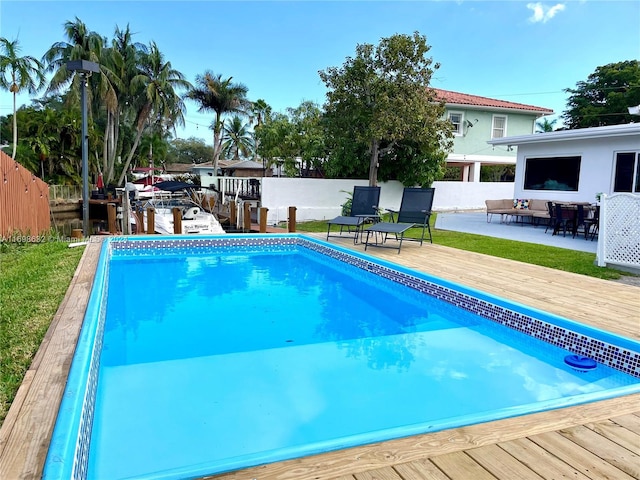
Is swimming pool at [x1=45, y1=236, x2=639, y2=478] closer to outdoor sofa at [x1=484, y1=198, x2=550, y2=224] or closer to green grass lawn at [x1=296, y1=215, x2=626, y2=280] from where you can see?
green grass lawn at [x1=296, y1=215, x2=626, y2=280]

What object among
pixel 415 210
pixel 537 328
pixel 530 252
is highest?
pixel 415 210

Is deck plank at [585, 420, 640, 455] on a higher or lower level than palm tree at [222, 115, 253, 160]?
lower

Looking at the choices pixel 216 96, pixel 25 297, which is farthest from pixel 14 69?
pixel 25 297

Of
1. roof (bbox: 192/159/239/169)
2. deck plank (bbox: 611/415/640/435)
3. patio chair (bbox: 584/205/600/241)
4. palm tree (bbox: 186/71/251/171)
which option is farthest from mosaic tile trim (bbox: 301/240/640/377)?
palm tree (bbox: 186/71/251/171)

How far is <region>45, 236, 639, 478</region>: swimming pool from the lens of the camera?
280 centimetres

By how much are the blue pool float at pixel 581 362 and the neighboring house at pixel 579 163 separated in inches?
334

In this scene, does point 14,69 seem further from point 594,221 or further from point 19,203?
point 594,221

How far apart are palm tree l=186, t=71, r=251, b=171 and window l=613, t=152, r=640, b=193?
81.3 ft

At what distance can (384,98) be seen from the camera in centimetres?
1317

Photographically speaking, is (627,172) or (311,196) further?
(311,196)

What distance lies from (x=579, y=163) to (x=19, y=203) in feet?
42.8

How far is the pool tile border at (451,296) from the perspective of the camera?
389 centimetres

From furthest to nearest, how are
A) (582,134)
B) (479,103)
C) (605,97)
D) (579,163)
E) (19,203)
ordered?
(605,97) → (479,103) → (579,163) → (582,134) → (19,203)

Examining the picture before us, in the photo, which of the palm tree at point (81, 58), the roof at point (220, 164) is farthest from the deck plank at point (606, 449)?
the roof at point (220, 164)
